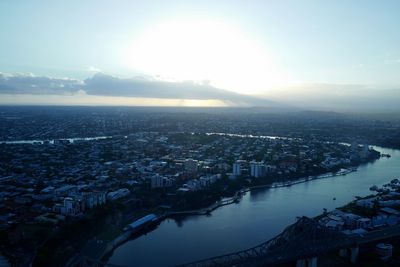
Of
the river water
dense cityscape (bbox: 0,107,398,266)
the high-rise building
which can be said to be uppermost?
→ the high-rise building

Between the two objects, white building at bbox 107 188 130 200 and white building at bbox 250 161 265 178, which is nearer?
white building at bbox 107 188 130 200

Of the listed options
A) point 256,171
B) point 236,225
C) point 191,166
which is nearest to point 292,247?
point 236,225

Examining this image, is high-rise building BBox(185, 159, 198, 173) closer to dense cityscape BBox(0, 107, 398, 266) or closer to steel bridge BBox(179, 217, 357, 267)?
dense cityscape BBox(0, 107, 398, 266)

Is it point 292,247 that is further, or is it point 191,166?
point 191,166

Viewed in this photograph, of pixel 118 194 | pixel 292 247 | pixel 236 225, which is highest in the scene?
pixel 292 247

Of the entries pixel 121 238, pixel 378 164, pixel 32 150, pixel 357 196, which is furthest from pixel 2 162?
pixel 378 164

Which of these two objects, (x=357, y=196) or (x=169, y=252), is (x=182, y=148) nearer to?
(x=357, y=196)

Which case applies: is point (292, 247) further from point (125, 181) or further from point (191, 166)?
point (191, 166)

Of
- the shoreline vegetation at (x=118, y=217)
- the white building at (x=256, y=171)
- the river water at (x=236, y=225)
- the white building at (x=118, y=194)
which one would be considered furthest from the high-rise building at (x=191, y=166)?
the white building at (x=118, y=194)

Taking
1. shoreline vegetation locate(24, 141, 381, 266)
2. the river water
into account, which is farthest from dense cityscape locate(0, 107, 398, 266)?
the river water
